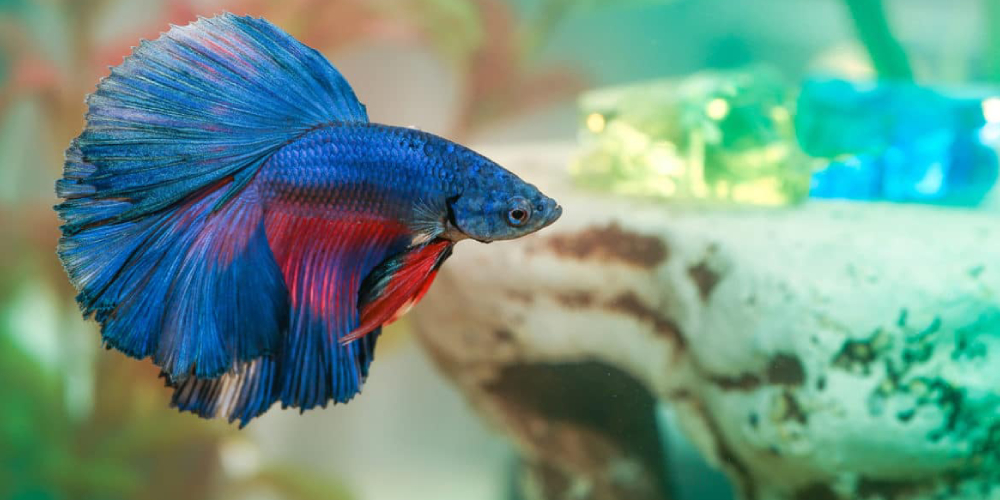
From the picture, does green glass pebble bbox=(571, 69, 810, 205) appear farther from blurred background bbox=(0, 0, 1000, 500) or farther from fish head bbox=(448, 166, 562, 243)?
fish head bbox=(448, 166, 562, 243)

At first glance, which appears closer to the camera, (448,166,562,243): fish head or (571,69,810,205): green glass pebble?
(448,166,562,243): fish head

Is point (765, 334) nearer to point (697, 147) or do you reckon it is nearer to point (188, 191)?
point (697, 147)

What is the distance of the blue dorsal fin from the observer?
419mm

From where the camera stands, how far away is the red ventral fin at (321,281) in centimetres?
44

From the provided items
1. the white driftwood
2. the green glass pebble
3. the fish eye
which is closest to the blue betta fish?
the fish eye

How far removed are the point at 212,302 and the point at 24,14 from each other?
4.35 feet

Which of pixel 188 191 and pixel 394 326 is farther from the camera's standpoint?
pixel 394 326

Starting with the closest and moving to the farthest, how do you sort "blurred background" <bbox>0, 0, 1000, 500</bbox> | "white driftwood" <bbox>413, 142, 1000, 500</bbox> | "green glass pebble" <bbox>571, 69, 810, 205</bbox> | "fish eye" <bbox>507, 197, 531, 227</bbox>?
"fish eye" <bbox>507, 197, 531, 227</bbox> → "white driftwood" <bbox>413, 142, 1000, 500</bbox> → "green glass pebble" <bbox>571, 69, 810, 205</bbox> → "blurred background" <bbox>0, 0, 1000, 500</bbox>

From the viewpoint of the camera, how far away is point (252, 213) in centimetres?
44

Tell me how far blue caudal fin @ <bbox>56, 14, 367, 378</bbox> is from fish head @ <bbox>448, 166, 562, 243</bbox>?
0.11 metres

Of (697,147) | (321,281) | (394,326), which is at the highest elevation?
(697,147)

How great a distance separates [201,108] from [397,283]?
167 mm

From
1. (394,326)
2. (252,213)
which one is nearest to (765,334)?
(252,213)

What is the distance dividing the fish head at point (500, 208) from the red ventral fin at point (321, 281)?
43mm
